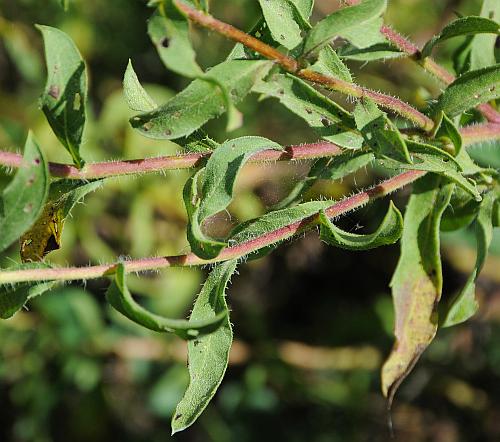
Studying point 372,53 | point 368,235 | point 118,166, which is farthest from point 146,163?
point 372,53

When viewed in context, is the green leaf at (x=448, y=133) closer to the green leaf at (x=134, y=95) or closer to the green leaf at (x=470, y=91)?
the green leaf at (x=470, y=91)

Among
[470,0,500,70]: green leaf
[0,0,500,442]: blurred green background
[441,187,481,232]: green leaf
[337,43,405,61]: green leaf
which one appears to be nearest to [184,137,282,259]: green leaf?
[337,43,405,61]: green leaf

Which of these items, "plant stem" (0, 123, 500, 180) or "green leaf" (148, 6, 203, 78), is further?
"plant stem" (0, 123, 500, 180)

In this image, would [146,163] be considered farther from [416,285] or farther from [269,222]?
[416,285]

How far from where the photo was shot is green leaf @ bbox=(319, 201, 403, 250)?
1.23 metres

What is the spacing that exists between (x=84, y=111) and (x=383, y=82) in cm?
238

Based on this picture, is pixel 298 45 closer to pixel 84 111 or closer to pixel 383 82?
Answer: pixel 84 111

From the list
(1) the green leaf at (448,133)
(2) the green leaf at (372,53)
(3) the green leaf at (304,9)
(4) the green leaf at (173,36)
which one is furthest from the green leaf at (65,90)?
(1) the green leaf at (448,133)

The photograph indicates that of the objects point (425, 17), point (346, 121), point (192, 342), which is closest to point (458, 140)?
point (346, 121)

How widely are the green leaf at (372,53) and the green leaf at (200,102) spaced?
1.03ft

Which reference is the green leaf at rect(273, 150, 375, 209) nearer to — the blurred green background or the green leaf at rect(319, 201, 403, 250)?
the green leaf at rect(319, 201, 403, 250)

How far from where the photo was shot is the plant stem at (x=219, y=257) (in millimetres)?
1098

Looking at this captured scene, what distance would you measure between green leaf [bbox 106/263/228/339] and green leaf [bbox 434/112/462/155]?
0.52m

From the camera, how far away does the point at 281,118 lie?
346 centimetres
